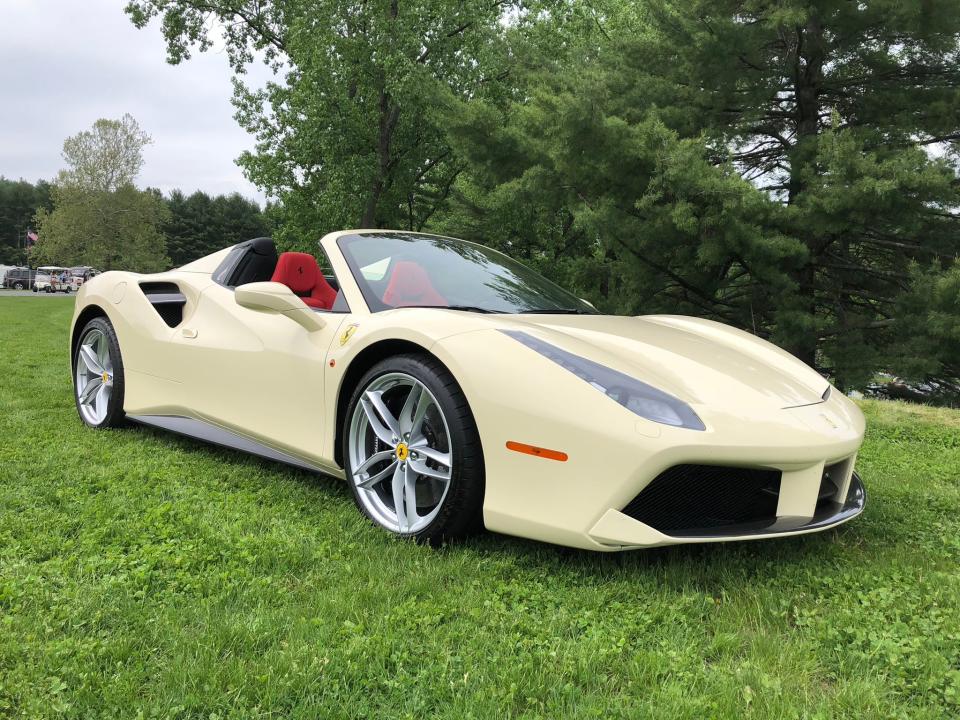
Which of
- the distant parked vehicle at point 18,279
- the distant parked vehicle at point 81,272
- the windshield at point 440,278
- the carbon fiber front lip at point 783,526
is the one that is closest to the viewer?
the carbon fiber front lip at point 783,526

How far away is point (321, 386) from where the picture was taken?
3041mm

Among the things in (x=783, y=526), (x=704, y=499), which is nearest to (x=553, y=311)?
(x=704, y=499)

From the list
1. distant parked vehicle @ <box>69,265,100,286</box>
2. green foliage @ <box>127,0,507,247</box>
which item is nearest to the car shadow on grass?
green foliage @ <box>127,0,507,247</box>

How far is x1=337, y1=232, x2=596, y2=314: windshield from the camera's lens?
322cm

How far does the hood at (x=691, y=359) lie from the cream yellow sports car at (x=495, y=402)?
0.01 metres

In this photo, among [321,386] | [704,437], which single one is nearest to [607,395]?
[704,437]

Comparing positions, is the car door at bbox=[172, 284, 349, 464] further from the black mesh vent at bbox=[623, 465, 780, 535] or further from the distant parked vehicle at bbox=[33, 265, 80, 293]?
the distant parked vehicle at bbox=[33, 265, 80, 293]

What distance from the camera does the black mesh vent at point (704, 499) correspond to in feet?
7.20

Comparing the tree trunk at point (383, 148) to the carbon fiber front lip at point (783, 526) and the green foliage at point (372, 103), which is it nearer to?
the green foliage at point (372, 103)

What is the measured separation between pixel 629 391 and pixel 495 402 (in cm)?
45

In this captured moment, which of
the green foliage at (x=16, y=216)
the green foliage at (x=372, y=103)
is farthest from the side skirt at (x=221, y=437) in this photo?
the green foliage at (x=16, y=216)

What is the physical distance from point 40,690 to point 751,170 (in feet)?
31.9

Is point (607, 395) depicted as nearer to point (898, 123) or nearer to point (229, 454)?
point (229, 454)

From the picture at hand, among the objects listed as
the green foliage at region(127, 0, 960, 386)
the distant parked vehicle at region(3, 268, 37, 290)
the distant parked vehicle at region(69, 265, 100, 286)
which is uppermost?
the green foliage at region(127, 0, 960, 386)
